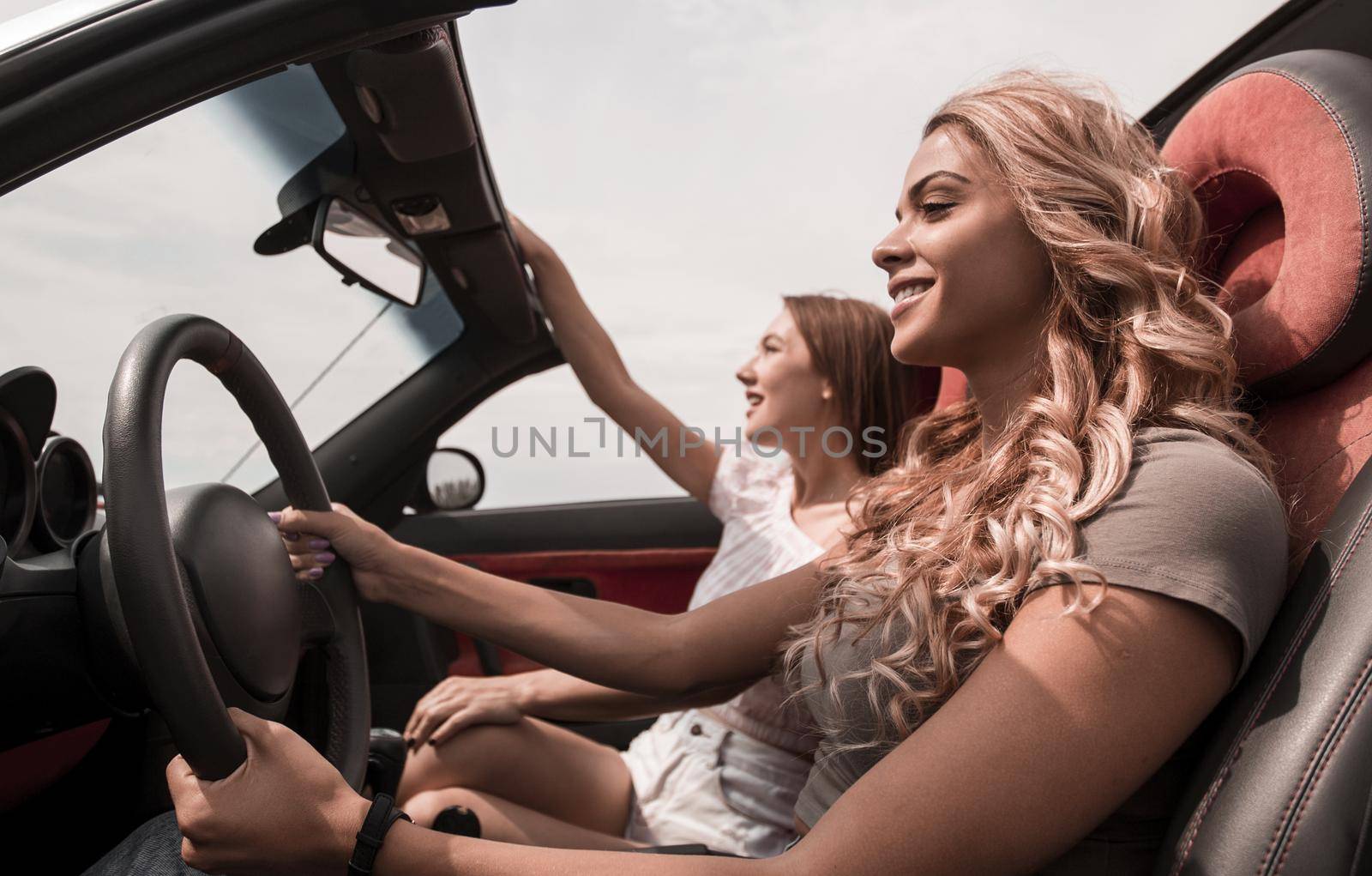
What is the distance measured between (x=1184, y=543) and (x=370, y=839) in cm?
77

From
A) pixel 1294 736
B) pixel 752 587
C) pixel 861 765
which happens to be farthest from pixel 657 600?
pixel 1294 736

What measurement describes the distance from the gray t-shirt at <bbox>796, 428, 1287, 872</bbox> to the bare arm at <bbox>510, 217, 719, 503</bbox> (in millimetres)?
1185

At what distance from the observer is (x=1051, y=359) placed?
3.51 feet

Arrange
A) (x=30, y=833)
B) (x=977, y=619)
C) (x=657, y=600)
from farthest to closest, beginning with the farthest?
1. (x=657, y=600)
2. (x=30, y=833)
3. (x=977, y=619)

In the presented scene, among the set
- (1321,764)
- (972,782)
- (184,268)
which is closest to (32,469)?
(184,268)

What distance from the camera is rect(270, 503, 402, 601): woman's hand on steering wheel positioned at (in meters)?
1.17

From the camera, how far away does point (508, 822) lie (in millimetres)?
1488

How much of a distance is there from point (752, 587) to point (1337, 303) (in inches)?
31.0

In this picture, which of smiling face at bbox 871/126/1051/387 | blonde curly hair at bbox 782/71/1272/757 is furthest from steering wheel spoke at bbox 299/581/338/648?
smiling face at bbox 871/126/1051/387

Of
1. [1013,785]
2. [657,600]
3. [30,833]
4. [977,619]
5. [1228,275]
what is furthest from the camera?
[657,600]

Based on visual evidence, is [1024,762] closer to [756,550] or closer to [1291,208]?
[1291,208]

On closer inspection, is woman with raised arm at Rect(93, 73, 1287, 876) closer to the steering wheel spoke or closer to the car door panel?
the steering wheel spoke

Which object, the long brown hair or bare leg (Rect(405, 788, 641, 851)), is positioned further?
the long brown hair

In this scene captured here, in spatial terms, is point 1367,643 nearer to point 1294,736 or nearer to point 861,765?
point 1294,736
